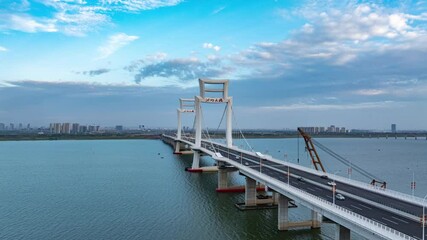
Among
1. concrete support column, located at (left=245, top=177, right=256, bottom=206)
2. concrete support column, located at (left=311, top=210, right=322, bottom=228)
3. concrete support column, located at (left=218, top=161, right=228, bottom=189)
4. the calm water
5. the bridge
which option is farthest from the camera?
concrete support column, located at (left=218, top=161, right=228, bottom=189)

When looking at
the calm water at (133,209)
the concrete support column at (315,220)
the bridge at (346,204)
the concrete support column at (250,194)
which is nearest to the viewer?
the bridge at (346,204)

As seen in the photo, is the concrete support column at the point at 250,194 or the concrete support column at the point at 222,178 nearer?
the concrete support column at the point at 250,194

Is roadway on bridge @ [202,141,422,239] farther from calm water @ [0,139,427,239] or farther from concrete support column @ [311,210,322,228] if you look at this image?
calm water @ [0,139,427,239]

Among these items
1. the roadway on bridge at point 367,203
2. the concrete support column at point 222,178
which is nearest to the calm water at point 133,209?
the concrete support column at point 222,178

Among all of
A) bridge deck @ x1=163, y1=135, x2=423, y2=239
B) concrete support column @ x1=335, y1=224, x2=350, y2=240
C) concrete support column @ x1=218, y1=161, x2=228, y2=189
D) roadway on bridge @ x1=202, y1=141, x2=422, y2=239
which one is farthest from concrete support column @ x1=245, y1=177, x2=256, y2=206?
concrete support column @ x1=335, y1=224, x2=350, y2=240

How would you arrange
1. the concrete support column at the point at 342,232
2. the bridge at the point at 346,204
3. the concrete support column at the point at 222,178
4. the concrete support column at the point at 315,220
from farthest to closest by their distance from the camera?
the concrete support column at the point at 222,178
the concrete support column at the point at 315,220
the concrete support column at the point at 342,232
the bridge at the point at 346,204

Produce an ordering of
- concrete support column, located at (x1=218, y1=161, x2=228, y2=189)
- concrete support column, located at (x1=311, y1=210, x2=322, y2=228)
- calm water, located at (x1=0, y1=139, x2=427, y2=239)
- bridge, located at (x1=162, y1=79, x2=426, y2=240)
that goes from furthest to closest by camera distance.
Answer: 1. concrete support column, located at (x1=218, y1=161, x2=228, y2=189)
2. concrete support column, located at (x1=311, y1=210, x2=322, y2=228)
3. calm water, located at (x1=0, y1=139, x2=427, y2=239)
4. bridge, located at (x1=162, y1=79, x2=426, y2=240)

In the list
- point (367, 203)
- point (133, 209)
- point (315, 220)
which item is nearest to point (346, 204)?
point (367, 203)

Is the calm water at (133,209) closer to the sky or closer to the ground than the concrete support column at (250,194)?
closer to the ground

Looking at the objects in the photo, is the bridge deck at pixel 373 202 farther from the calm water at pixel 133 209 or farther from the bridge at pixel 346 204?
the calm water at pixel 133 209

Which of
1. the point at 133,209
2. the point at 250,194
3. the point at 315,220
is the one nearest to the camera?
the point at 315,220

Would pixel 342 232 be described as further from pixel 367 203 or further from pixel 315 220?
pixel 315 220

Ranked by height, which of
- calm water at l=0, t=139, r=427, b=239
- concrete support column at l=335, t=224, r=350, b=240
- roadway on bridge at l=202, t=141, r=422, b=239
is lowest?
calm water at l=0, t=139, r=427, b=239

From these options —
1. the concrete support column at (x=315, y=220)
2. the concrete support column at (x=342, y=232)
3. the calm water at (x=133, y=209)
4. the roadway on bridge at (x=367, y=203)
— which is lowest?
the calm water at (x=133, y=209)
